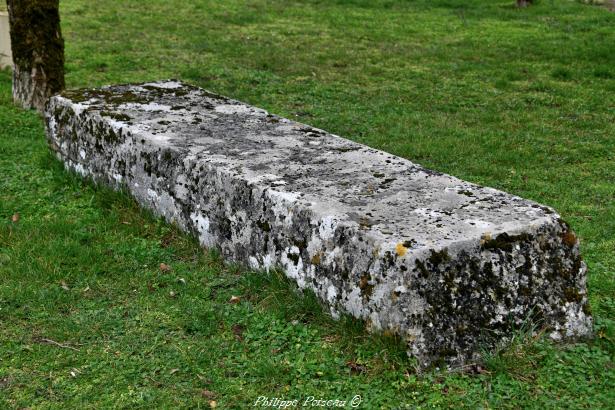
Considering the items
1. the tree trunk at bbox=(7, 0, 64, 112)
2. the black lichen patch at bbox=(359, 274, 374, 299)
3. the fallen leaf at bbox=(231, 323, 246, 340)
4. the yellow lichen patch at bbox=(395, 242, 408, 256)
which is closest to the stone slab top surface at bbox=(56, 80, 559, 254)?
the yellow lichen patch at bbox=(395, 242, 408, 256)

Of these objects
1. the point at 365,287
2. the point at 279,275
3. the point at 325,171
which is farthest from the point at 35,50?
the point at 365,287

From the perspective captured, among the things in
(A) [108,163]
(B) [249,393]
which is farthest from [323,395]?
(A) [108,163]

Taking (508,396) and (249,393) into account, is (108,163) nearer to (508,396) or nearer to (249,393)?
(249,393)

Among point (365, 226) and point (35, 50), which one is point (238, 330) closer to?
point (365, 226)

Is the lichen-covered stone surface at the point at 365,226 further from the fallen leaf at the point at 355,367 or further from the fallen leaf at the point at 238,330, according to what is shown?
the fallen leaf at the point at 238,330

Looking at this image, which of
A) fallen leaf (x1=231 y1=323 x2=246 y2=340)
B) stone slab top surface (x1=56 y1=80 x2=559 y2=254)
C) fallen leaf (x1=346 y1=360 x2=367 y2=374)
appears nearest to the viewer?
fallen leaf (x1=346 y1=360 x2=367 y2=374)

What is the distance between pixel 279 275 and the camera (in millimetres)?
4711

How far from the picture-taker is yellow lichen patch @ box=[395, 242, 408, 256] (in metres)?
3.90

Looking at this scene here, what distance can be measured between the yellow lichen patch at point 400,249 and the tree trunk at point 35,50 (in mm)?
6341

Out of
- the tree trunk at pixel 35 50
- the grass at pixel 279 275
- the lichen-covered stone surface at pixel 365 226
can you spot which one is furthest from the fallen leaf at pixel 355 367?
the tree trunk at pixel 35 50

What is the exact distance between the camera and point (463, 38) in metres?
15.1

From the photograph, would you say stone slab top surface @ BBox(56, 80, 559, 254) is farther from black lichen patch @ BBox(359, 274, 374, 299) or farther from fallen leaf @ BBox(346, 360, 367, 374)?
fallen leaf @ BBox(346, 360, 367, 374)

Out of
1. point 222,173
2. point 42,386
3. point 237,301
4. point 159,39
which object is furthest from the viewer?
point 159,39

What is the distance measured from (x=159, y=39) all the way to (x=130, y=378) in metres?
10.9
